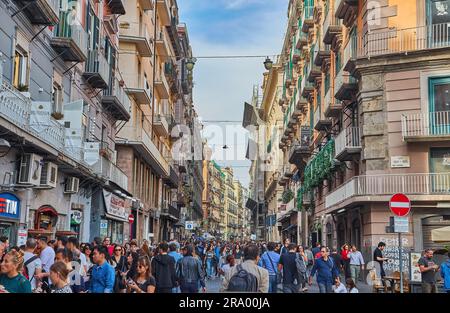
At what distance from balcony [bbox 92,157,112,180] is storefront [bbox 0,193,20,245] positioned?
7.10 meters

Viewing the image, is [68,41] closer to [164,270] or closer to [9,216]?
[9,216]

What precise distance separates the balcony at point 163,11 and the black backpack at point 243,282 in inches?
1466

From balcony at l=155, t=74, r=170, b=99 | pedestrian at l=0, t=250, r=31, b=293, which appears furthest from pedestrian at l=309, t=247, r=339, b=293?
balcony at l=155, t=74, r=170, b=99

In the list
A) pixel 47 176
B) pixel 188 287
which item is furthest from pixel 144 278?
pixel 47 176

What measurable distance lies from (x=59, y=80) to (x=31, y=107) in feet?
16.0

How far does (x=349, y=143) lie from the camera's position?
25672 mm

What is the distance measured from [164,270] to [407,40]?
17224 mm

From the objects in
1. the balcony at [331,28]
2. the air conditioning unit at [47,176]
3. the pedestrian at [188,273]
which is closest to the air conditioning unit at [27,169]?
the air conditioning unit at [47,176]

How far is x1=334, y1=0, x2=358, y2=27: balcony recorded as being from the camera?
2684cm

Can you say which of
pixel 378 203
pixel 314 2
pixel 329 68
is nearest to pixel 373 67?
pixel 378 203

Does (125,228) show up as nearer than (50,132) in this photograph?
No

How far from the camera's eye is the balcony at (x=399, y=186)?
891 inches
